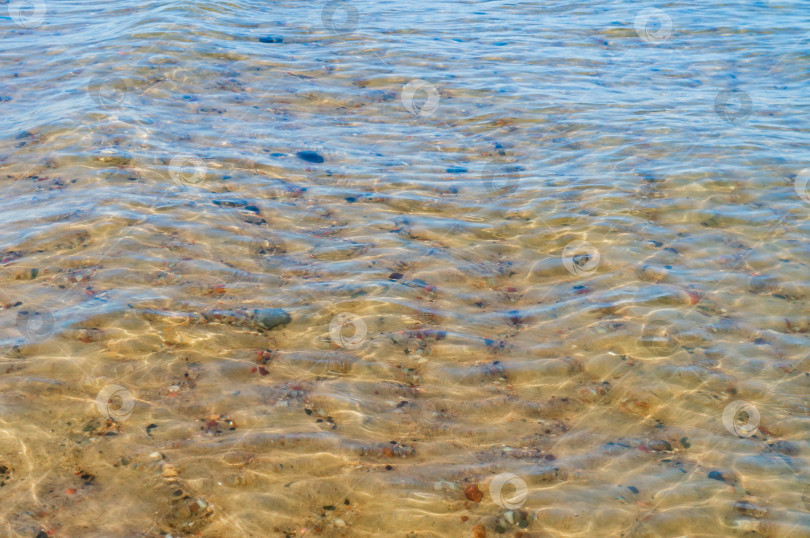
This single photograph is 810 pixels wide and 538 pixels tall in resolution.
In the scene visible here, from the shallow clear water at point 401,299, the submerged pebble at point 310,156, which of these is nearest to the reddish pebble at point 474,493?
the shallow clear water at point 401,299

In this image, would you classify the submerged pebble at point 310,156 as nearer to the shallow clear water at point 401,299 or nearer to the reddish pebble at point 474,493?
the shallow clear water at point 401,299

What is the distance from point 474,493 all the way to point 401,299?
6.97 ft

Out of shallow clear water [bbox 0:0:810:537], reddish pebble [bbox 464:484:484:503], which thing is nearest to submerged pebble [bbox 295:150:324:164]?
shallow clear water [bbox 0:0:810:537]

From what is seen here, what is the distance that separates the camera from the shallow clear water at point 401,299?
3.81 metres

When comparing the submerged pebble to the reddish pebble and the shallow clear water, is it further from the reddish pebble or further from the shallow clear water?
the reddish pebble

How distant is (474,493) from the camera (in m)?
3.79

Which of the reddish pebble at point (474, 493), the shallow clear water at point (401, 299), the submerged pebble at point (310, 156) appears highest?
the submerged pebble at point (310, 156)

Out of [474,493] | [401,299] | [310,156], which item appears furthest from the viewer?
[310,156]

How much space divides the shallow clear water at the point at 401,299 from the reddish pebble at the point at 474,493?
0.02 meters

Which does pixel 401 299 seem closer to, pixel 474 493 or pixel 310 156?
pixel 474 493

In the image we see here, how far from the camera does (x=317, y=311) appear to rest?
535 cm

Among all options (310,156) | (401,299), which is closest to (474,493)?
(401,299)

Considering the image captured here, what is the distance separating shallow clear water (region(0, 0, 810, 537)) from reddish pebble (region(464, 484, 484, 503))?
2 cm

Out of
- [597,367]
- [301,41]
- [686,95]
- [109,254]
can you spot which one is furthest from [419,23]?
[597,367]
